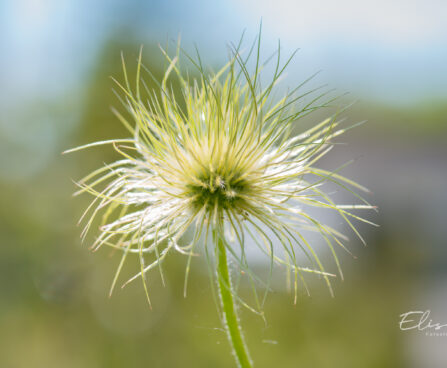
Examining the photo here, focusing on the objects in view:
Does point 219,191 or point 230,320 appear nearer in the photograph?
point 230,320

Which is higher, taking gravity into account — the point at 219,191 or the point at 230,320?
the point at 219,191

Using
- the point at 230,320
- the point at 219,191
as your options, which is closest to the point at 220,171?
the point at 219,191

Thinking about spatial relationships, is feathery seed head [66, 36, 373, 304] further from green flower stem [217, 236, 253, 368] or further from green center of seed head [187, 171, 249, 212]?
green flower stem [217, 236, 253, 368]

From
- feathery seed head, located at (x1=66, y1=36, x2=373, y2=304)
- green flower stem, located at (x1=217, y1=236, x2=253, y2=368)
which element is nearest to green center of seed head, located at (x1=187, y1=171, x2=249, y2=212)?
feathery seed head, located at (x1=66, y1=36, x2=373, y2=304)

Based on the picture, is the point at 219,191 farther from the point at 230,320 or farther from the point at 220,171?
the point at 230,320

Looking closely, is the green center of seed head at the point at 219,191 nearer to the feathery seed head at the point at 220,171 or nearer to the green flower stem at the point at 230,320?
the feathery seed head at the point at 220,171

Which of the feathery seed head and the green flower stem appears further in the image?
the feathery seed head

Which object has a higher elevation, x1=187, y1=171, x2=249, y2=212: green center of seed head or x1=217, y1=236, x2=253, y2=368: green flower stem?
x1=187, y1=171, x2=249, y2=212: green center of seed head

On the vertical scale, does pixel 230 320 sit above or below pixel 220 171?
below

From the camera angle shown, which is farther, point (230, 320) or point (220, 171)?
point (220, 171)
